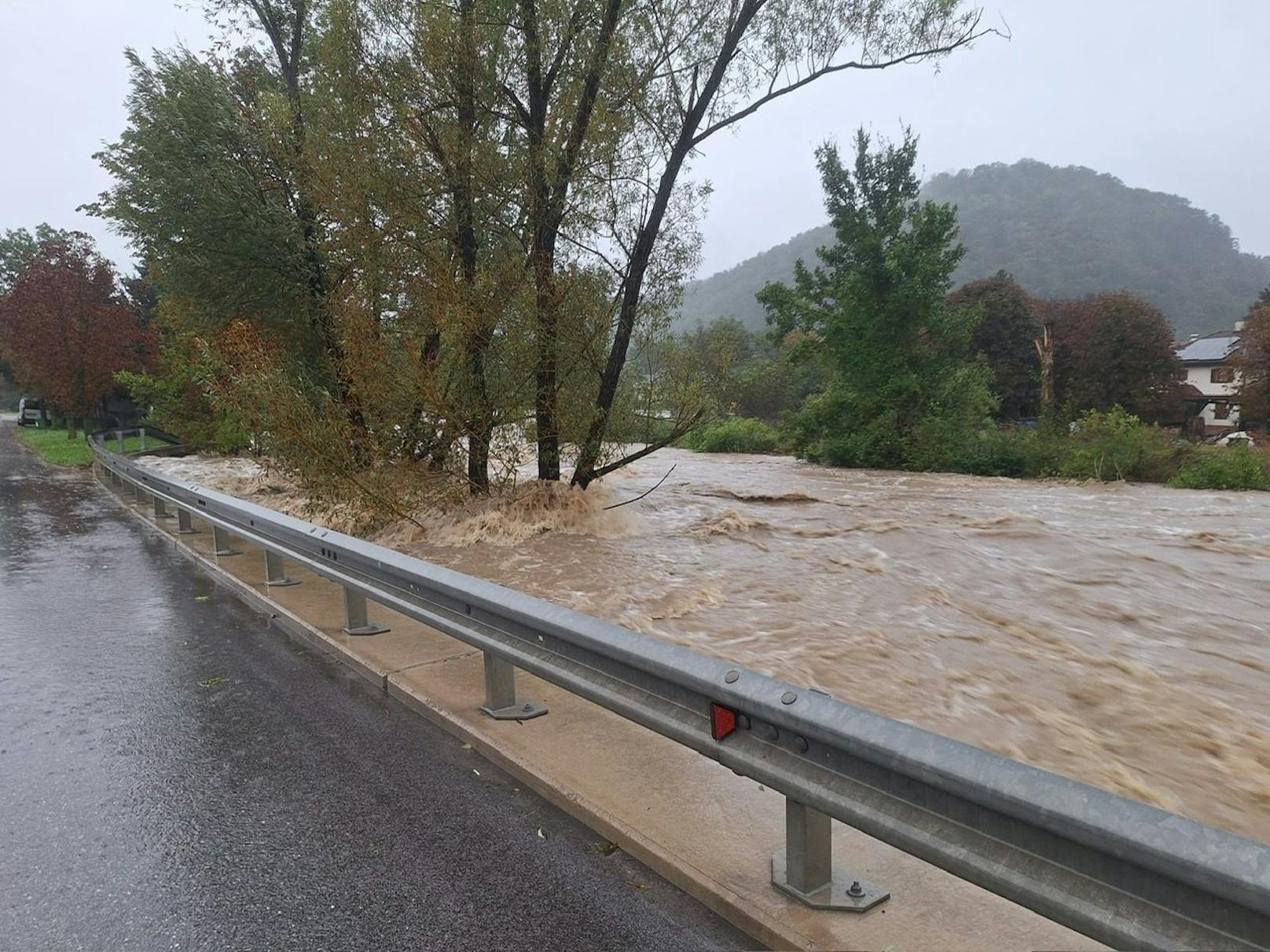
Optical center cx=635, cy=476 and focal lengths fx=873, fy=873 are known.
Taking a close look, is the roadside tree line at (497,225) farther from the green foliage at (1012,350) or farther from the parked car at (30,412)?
the parked car at (30,412)

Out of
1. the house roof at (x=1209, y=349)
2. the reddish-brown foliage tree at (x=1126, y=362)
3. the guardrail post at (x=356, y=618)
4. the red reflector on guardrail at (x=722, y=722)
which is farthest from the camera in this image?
the house roof at (x=1209, y=349)

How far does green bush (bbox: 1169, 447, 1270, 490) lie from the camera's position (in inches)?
717

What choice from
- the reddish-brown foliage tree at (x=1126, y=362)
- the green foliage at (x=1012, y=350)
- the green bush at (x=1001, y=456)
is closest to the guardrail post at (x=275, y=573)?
the green bush at (x=1001, y=456)

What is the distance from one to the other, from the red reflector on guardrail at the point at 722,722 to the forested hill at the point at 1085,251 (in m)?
90.6

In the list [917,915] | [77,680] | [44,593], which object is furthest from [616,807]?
[44,593]

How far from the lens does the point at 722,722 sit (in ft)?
9.51

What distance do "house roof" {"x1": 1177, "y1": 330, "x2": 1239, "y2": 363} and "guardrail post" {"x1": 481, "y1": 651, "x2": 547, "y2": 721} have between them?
64.9 meters

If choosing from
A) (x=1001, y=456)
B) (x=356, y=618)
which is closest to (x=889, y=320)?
(x=1001, y=456)

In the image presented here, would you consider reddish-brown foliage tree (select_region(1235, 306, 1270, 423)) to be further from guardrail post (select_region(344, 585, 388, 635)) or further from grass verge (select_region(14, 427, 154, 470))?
grass verge (select_region(14, 427, 154, 470))

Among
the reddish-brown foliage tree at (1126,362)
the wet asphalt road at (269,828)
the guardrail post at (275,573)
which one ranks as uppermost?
the reddish-brown foliage tree at (1126,362)

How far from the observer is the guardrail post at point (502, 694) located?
14.4 ft

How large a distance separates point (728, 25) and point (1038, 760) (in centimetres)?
1086

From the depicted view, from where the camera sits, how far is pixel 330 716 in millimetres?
4672

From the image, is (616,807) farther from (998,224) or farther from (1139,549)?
(998,224)
